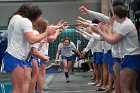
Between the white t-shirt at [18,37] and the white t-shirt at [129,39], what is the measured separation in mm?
1270

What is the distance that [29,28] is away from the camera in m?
4.96

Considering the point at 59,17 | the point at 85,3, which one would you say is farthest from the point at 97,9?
the point at 59,17

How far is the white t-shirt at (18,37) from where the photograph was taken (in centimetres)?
498

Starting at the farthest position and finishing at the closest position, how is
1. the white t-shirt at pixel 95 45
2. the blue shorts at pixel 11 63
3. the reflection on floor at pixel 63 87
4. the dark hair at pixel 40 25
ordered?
the white t-shirt at pixel 95 45, the reflection on floor at pixel 63 87, the dark hair at pixel 40 25, the blue shorts at pixel 11 63

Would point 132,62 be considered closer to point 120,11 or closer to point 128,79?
point 128,79

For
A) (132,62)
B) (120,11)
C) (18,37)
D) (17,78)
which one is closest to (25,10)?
(18,37)

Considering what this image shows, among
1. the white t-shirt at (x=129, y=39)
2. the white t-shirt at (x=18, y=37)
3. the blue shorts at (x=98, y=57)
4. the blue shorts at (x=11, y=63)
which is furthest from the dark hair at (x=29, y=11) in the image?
the blue shorts at (x=98, y=57)

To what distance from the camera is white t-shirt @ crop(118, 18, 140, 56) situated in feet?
16.6

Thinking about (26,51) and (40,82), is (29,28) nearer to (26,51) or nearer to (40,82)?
(26,51)

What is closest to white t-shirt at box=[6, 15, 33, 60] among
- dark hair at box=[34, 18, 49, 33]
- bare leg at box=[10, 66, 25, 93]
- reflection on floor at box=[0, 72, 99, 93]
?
bare leg at box=[10, 66, 25, 93]

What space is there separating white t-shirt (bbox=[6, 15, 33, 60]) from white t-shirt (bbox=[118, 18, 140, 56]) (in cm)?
127

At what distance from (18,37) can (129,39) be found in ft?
5.01

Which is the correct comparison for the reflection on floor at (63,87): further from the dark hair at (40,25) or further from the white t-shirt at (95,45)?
the dark hair at (40,25)

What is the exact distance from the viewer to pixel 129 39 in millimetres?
5125
